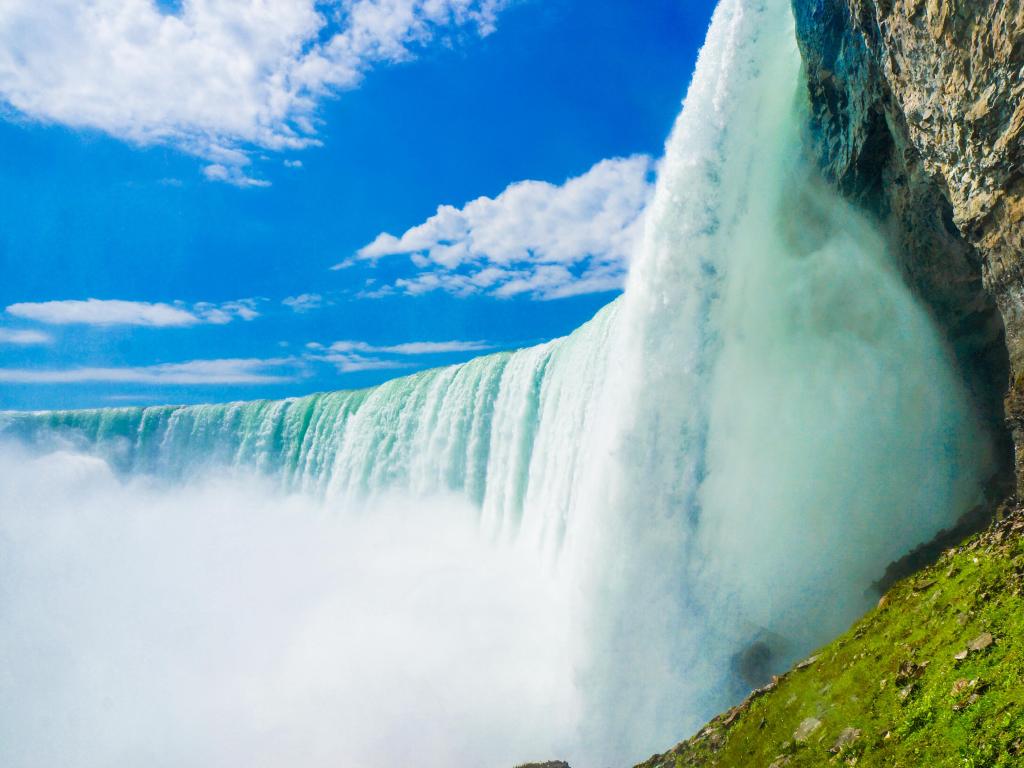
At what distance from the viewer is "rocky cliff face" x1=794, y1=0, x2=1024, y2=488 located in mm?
8438

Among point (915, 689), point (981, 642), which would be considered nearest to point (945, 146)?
point (981, 642)

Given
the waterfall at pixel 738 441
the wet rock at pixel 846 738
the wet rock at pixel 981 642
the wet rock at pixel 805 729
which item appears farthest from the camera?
the waterfall at pixel 738 441

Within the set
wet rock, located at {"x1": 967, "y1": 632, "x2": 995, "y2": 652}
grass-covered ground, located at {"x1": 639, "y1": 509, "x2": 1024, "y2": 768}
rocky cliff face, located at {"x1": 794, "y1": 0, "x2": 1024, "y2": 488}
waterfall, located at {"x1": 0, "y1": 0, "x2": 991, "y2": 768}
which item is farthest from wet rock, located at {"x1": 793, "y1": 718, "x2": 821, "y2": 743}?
waterfall, located at {"x1": 0, "y1": 0, "x2": 991, "y2": 768}

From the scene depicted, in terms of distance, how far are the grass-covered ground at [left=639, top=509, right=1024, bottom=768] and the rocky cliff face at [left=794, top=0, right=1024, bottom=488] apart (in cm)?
A: 257

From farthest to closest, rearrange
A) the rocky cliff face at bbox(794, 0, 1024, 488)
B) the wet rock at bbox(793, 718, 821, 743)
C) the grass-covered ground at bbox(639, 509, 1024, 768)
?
the rocky cliff face at bbox(794, 0, 1024, 488), the wet rock at bbox(793, 718, 821, 743), the grass-covered ground at bbox(639, 509, 1024, 768)

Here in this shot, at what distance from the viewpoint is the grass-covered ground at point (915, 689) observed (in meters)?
5.45

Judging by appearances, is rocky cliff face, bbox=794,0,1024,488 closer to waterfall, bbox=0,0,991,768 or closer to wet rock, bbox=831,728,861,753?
waterfall, bbox=0,0,991,768

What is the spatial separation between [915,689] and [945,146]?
24.0ft

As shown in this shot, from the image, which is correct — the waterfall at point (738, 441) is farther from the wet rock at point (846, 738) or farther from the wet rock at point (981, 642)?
the wet rock at point (981, 642)

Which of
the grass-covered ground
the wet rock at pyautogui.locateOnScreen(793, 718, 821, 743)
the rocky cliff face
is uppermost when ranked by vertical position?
the rocky cliff face

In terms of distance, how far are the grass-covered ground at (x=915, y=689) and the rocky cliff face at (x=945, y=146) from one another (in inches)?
101

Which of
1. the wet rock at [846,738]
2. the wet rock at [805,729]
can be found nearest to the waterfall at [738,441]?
the wet rock at [805,729]

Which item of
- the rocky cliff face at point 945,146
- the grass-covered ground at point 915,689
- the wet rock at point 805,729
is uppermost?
Result: the rocky cliff face at point 945,146

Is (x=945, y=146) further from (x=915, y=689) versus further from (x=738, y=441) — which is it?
(x=915, y=689)
